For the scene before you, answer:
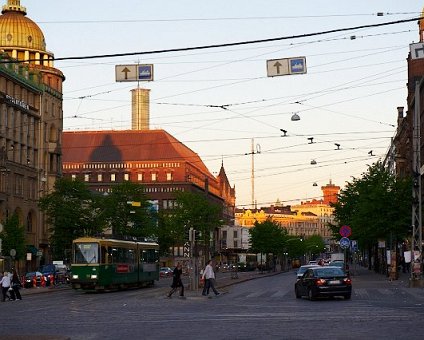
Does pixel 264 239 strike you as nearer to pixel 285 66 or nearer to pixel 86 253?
pixel 86 253

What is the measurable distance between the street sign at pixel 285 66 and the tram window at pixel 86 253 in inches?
1081

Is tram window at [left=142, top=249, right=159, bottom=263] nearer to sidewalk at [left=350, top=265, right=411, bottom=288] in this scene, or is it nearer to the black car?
sidewalk at [left=350, top=265, right=411, bottom=288]

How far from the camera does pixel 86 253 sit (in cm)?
5344

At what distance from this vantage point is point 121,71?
28828 millimetres

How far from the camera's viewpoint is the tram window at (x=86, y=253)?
53.2 meters

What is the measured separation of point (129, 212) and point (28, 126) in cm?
1472

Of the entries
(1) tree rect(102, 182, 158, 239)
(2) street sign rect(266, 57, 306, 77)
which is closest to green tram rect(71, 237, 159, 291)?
(2) street sign rect(266, 57, 306, 77)

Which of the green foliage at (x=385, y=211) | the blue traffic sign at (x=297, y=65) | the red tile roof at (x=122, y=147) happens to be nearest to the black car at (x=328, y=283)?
the blue traffic sign at (x=297, y=65)

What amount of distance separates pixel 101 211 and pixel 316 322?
205 feet

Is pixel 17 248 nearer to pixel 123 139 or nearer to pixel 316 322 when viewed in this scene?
pixel 316 322

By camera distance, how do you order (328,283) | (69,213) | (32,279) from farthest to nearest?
(69,213), (32,279), (328,283)

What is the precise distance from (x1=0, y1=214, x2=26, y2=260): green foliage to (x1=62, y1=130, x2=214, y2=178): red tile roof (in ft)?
280

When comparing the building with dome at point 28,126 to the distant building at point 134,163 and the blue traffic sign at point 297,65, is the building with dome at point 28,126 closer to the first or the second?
the distant building at point 134,163

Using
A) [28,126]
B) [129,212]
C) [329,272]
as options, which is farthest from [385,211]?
[28,126]
